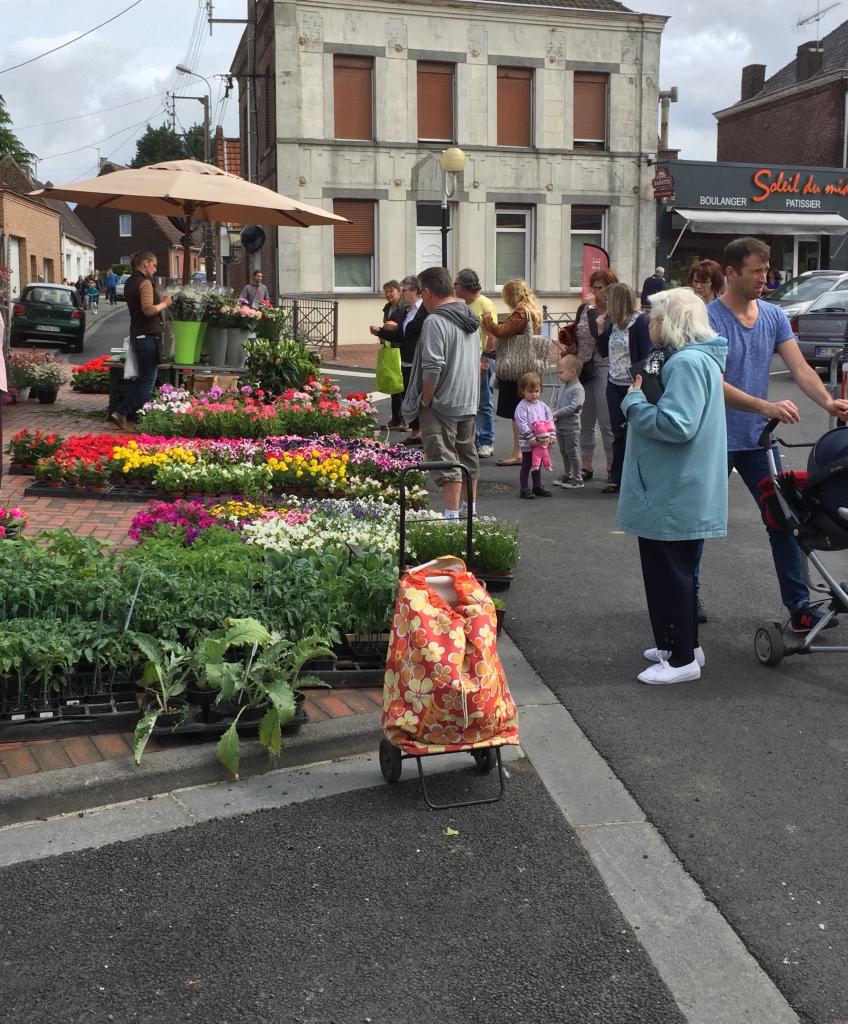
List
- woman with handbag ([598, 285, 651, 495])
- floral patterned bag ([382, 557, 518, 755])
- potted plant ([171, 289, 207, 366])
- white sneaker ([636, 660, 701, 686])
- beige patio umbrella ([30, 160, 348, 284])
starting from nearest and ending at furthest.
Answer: floral patterned bag ([382, 557, 518, 755]) → white sneaker ([636, 660, 701, 686]) → woman with handbag ([598, 285, 651, 495]) → beige patio umbrella ([30, 160, 348, 284]) → potted plant ([171, 289, 207, 366])

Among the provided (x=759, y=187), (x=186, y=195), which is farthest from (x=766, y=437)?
(x=759, y=187)

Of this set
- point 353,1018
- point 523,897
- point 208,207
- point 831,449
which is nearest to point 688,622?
point 831,449

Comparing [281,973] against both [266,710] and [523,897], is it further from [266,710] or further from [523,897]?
[266,710]

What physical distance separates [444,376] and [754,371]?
94.9 inches

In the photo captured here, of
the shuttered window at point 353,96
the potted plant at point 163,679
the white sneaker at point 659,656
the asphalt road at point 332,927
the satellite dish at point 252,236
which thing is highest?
the shuttered window at point 353,96

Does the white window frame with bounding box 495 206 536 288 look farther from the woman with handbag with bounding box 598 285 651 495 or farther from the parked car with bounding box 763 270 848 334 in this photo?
the woman with handbag with bounding box 598 285 651 495

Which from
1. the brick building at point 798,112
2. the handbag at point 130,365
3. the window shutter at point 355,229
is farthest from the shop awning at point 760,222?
the handbag at point 130,365

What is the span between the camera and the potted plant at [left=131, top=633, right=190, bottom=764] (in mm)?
4668

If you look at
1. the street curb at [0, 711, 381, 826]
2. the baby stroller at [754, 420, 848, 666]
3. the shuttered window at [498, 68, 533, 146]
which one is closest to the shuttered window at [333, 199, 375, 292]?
the shuttered window at [498, 68, 533, 146]

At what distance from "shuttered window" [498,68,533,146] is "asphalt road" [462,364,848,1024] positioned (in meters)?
25.4

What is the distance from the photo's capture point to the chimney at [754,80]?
46750mm

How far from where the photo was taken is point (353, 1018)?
9.88 ft

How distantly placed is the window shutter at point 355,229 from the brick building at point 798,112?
1717 centimetres

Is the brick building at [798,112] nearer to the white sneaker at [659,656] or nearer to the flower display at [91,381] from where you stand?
the flower display at [91,381]
